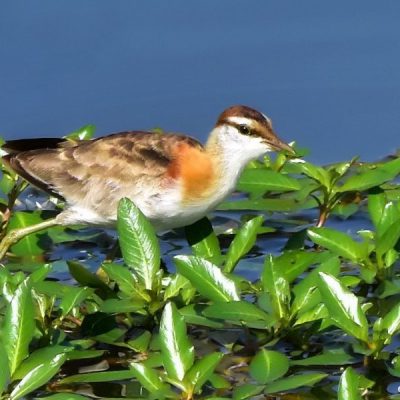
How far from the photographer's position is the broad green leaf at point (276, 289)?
771 centimetres

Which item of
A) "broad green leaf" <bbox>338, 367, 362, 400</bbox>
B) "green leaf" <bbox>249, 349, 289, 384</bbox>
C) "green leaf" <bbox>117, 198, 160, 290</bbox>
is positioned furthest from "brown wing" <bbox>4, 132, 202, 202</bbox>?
"broad green leaf" <bbox>338, 367, 362, 400</bbox>

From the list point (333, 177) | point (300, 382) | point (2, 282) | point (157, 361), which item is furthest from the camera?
point (333, 177)

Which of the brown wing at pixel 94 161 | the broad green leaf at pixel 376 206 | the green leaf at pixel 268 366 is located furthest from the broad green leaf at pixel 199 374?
the brown wing at pixel 94 161

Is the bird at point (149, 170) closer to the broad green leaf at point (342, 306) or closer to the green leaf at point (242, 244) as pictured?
the green leaf at point (242, 244)

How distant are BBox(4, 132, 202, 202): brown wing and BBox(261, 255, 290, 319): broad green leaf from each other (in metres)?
1.64

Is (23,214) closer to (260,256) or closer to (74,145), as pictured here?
(74,145)

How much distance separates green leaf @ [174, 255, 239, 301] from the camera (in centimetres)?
773

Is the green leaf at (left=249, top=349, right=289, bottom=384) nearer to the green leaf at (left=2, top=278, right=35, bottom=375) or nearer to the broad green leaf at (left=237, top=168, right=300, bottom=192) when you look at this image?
the green leaf at (left=2, top=278, right=35, bottom=375)

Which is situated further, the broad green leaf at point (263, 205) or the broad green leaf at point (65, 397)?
the broad green leaf at point (263, 205)

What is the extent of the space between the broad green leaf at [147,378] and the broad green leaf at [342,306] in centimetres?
100

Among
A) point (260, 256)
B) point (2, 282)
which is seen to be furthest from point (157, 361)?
point (260, 256)

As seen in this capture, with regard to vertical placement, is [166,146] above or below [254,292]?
above

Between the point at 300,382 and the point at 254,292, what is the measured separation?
1290 millimetres

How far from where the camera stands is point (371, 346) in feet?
24.3
